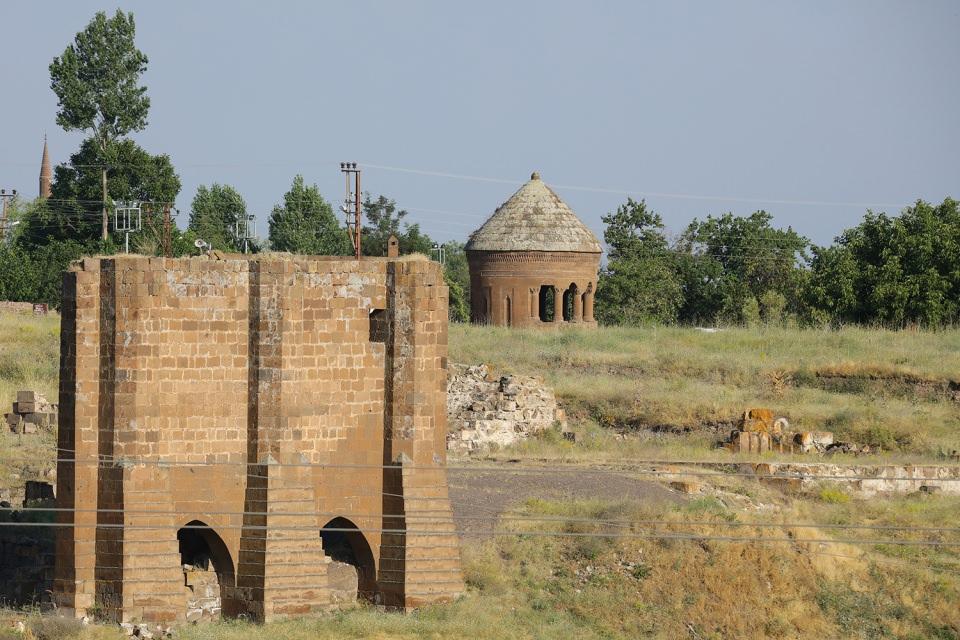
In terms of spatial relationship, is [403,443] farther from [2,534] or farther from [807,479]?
[807,479]

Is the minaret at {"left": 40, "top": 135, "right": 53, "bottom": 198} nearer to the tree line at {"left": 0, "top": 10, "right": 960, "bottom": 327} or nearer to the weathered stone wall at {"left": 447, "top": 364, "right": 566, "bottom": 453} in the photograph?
the tree line at {"left": 0, "top": 10, "right": 960, "bottom": 327}

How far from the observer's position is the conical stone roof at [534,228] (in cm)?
4231

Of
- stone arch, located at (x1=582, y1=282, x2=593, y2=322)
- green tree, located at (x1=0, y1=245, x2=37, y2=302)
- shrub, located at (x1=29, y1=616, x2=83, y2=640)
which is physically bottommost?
shrub, located at (x1=29, y1=616, x2=83, y2=640)

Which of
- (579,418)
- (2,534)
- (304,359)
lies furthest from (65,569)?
(579,418)

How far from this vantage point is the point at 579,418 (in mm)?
33719

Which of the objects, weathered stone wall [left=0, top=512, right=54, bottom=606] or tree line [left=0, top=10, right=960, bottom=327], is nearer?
weathered stone wall [left=0, top=512, right=54, bottom=606]

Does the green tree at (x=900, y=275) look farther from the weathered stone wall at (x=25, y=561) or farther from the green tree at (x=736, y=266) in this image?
the weathered stone wall at (x=25, y=561)

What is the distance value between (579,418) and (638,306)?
2297 centimetres

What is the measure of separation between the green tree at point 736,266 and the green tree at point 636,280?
1.01 meters

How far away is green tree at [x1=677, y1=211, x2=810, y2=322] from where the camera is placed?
58.2 meters

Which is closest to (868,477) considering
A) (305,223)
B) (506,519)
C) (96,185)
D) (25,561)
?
(506,519)

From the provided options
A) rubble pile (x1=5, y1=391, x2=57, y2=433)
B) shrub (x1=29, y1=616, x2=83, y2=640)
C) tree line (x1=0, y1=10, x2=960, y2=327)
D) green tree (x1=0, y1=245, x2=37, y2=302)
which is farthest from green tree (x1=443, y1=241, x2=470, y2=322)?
shrub (x1=29, y1=616, x2=83, y2=640)

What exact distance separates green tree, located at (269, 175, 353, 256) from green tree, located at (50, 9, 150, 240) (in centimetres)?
1370

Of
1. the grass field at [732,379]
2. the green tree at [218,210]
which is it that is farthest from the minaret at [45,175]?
the grass field at [732,379]
